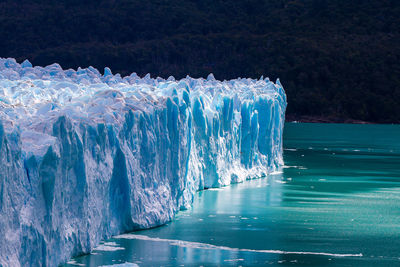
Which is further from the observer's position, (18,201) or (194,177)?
(194,177)

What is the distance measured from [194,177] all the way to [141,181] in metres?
4.01

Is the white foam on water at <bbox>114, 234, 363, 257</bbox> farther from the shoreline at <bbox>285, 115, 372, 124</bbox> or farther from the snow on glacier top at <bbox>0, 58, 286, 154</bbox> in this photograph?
the shoreline at <bbox>285, 115, 372, 124</bbox>

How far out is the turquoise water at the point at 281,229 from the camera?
9.38 metres

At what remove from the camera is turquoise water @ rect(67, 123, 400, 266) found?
369 inches

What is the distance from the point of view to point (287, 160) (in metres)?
24.0

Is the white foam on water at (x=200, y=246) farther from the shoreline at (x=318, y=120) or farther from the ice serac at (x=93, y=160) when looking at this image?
the shoreline at (x=318, y=120)

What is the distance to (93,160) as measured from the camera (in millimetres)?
9352

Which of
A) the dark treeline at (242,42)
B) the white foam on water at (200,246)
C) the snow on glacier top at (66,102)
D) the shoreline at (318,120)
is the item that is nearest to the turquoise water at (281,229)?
the white foam on water at (200,246)

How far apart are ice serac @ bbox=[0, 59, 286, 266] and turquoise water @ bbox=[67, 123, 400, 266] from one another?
338 mm

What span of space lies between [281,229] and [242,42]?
55.1 metres

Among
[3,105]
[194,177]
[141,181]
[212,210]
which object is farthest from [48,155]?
[194,177]

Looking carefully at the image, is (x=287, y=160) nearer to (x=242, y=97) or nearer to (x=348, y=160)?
(x=348, y=160)

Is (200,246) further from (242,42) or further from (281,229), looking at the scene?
(242,42)

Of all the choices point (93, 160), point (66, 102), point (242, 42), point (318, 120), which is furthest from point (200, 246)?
point (242, 42)
